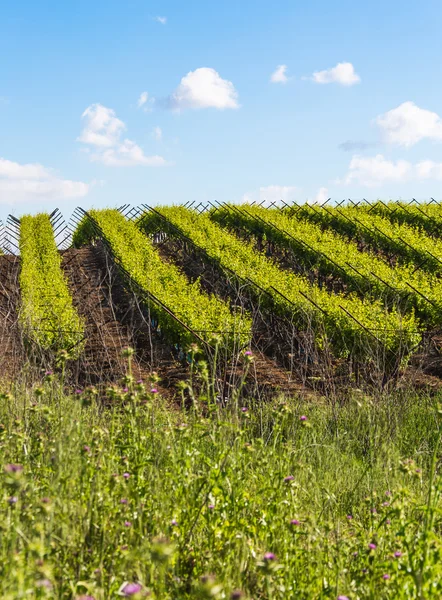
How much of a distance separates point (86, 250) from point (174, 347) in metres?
11.9

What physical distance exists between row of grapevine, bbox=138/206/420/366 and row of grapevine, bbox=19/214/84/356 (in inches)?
148

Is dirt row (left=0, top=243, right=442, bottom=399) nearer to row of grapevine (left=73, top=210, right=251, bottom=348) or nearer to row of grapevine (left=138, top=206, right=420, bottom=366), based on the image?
row of grapevine (left=73, top=210, right=251, bottom=348)

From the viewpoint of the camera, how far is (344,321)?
467 inches

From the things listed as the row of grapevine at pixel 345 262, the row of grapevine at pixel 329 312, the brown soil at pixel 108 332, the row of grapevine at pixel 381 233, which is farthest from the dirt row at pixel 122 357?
the row of grapevine at pixel 381 233

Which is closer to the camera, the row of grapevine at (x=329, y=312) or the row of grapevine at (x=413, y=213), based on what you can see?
the row of grapevine at (x=329, y=312)

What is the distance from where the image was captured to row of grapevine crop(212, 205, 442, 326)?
13656 mm

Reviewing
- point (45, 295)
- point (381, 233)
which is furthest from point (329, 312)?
point (381, 233)

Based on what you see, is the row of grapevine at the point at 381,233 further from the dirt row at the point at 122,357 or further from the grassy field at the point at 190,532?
the grassy field at the point at 190,532

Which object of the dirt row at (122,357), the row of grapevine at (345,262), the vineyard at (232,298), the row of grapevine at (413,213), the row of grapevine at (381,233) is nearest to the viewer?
the dirt row at (122,357)

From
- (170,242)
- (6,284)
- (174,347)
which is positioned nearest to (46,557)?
(174,347)

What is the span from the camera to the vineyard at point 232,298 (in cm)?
1045

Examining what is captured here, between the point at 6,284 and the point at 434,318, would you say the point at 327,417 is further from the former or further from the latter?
the point at 6,284

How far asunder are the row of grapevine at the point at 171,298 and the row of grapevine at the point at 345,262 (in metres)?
3.05

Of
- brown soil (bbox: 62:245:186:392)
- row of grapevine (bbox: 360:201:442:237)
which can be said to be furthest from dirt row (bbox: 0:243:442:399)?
row of grapevine (bbox: 360:201:442:237)
